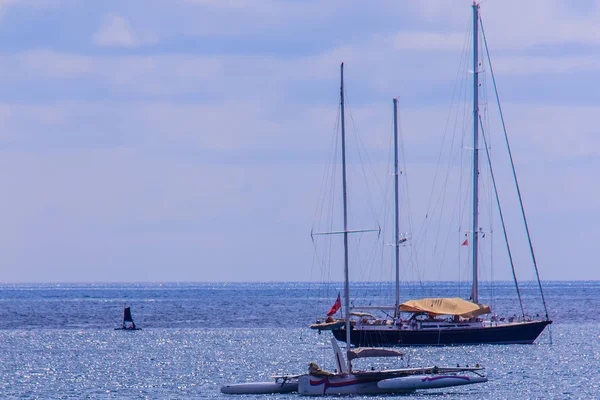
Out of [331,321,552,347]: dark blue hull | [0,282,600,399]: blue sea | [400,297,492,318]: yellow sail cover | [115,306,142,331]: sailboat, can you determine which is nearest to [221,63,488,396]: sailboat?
[0,282,600,399]: blue sea

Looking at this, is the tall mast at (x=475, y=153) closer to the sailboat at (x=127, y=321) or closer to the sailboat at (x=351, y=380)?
the sailboat at (x=351, y=380)

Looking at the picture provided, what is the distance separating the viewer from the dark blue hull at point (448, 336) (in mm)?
72062

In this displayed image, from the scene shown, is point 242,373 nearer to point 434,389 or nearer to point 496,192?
point 434,389

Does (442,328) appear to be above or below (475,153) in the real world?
below

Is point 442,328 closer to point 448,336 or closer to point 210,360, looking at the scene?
point 448,336

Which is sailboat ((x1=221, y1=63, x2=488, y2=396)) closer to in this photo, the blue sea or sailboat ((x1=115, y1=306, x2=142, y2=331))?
the blue sea

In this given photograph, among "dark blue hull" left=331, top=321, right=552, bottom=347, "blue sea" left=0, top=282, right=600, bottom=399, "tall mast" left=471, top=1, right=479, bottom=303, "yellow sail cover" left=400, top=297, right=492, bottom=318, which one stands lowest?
"blue sea" left=0, top=282, right=600, bottom=399

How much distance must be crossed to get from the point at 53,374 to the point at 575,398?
2790 cm

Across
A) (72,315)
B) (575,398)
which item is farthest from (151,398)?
(72,315)

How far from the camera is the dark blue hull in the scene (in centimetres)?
7206

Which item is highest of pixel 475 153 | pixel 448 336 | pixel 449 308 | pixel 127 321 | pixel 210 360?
pixel 475 153

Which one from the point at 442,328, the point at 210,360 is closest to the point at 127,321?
the point at 210,360

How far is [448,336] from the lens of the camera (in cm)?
7269

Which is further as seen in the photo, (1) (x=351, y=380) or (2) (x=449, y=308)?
(2) (x=449, y=308)
